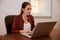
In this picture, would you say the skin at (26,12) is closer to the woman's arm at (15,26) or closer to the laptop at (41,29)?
the woman's arm at (15,26)

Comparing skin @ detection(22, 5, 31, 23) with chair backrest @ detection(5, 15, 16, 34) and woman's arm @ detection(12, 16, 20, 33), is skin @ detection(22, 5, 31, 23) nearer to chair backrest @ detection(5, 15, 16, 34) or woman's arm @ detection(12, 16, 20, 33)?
woman's arm @ detection(12, 16, 20, 33)

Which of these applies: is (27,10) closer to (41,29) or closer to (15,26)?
(15,26)

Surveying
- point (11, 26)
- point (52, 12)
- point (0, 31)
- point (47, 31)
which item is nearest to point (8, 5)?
point (0, 31)

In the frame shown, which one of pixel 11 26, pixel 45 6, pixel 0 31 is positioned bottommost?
pixel 0 31

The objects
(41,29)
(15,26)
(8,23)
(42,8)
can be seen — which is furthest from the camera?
(42,8)

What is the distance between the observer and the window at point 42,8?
3.48 meters

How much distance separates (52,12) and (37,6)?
42cm


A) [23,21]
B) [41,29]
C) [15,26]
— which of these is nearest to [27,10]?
[23,21]

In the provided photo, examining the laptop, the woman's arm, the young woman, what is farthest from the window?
the laptop

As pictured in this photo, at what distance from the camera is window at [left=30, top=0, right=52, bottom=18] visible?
11.4 feet

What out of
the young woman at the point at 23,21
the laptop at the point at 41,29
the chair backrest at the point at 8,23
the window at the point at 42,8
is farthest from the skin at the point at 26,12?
the window at the point at 42,8

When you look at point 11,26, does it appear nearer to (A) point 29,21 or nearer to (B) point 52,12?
(A) point 29,21

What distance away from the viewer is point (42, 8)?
352 cm

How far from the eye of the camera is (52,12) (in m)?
3.54
